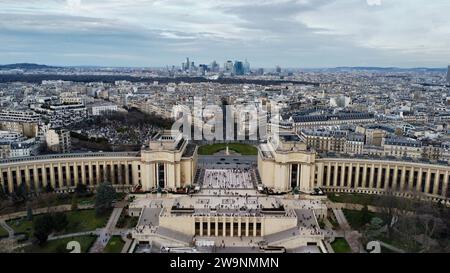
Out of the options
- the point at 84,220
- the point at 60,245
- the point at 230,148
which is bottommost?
the point at 84,220

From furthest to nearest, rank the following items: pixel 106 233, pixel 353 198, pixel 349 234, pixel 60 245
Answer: pixel 353 198 < pixel 106 233 < pixel 349 234 < pixel 60 245

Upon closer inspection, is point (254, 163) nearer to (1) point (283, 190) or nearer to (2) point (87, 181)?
(1) point (283, 190)

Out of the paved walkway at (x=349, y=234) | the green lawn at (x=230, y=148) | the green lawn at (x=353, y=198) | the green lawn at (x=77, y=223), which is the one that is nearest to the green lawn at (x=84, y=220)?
the green lawn at (x=77, y=223)

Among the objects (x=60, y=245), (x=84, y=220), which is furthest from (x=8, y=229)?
(x=60, y=245)

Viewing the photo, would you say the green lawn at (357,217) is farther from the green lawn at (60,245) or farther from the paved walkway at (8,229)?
the paved walkway at (8,229)

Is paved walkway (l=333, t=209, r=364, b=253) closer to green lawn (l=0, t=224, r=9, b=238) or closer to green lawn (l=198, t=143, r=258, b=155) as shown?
green lawn (l=198, t=143, r=258, b=155)

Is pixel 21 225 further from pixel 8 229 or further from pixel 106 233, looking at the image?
pixel 106 233
